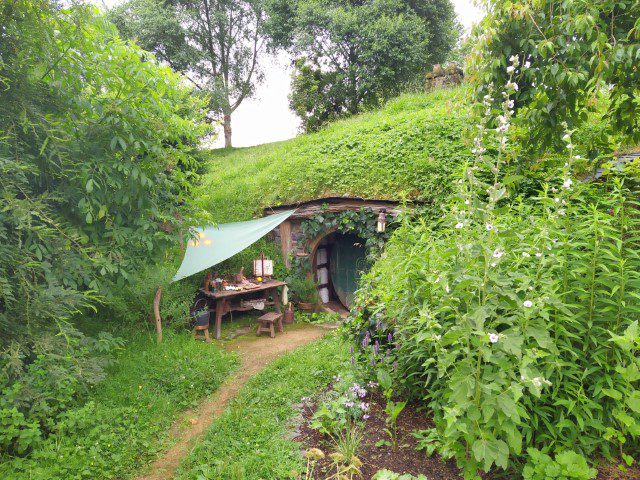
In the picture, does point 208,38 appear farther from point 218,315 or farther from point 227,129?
point 218,315

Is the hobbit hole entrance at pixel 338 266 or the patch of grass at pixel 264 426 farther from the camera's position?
the hobbit hole entrance at pixel 338 266

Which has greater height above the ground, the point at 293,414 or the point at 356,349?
the point at 356,349

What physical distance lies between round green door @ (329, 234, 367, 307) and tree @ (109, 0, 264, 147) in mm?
9163

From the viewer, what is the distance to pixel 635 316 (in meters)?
2.22

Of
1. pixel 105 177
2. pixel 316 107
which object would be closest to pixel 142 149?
pixel 105 177

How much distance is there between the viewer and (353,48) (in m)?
13.9

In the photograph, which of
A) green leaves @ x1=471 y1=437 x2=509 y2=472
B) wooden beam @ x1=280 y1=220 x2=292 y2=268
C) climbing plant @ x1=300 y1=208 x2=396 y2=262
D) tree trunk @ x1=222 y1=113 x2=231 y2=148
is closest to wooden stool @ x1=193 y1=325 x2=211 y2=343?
wooden beam @ x1=280 y1=220 x2=292 y2=268

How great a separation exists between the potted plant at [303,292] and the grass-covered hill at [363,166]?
1.57m

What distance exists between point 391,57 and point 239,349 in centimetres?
1095

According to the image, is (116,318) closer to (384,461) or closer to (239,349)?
(239,349)

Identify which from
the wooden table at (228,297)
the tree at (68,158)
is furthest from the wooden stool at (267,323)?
the tree at (68,158)

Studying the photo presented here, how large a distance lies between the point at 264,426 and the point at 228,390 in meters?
1.48

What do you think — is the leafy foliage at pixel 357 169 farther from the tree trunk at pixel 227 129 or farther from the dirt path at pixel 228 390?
the tree trunk at pixel 227 129

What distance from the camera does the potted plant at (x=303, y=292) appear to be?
7.87 metres
